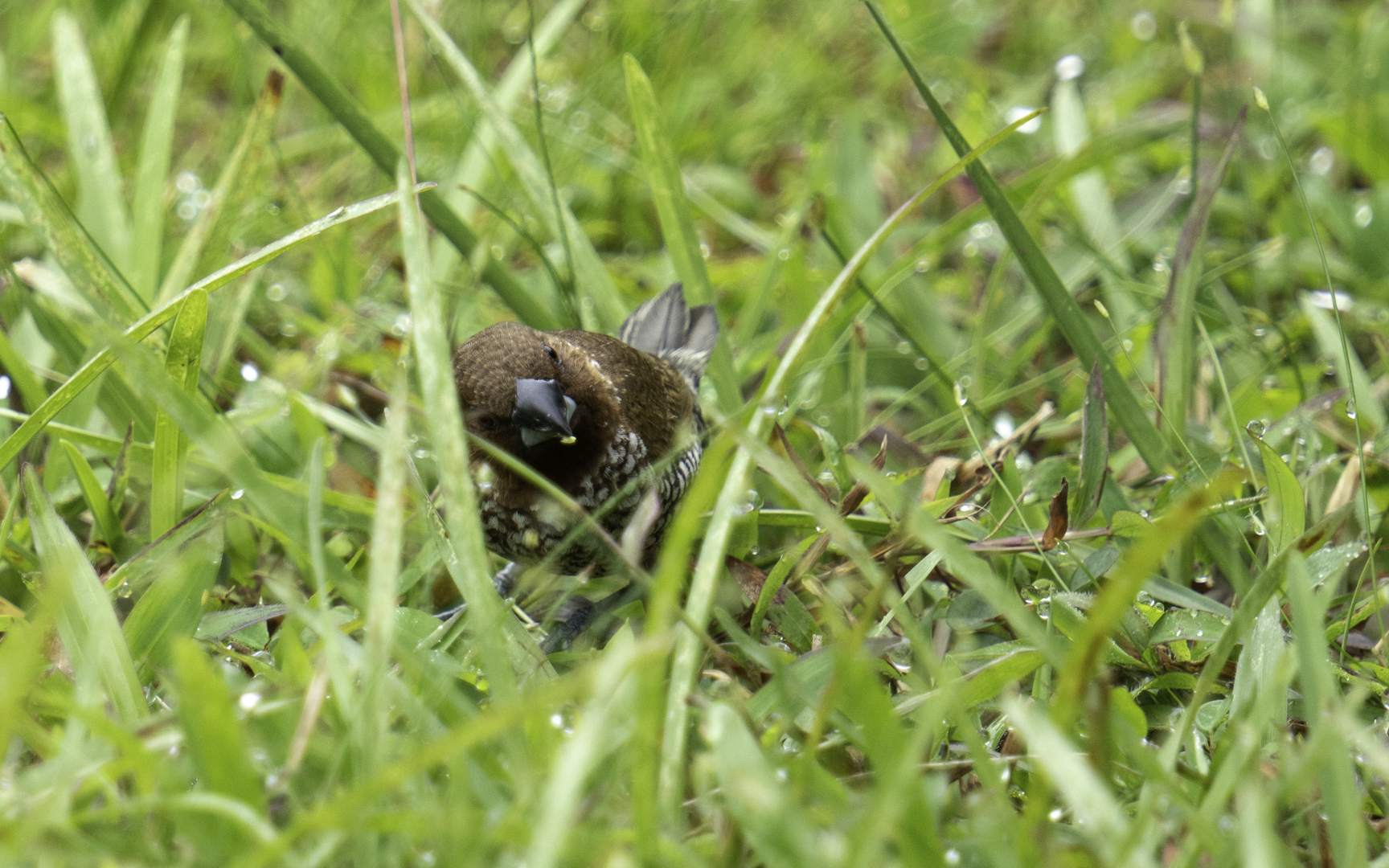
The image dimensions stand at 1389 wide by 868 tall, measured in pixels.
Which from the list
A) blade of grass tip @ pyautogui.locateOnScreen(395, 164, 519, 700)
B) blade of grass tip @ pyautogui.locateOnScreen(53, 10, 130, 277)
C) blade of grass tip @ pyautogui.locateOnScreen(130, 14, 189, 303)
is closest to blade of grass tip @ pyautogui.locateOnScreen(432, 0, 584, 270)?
blade of grass tip @ pyautogui.locateOnScreen(130, 14, 189, 303)

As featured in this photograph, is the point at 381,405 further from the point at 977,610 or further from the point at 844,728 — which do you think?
the point at 844,728

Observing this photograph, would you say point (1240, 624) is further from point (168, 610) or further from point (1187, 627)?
point (168, 610)

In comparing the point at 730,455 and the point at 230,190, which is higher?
the point at 230,190

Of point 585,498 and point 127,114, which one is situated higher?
point 127,114

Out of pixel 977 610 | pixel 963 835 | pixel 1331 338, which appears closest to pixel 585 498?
pixel 977 610

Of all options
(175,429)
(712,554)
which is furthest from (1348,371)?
(175,429)
